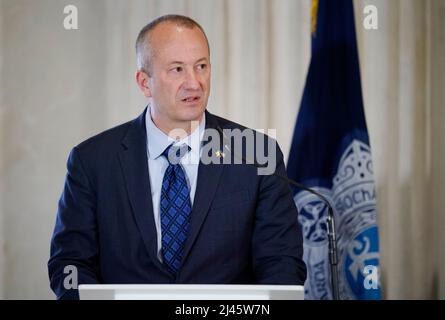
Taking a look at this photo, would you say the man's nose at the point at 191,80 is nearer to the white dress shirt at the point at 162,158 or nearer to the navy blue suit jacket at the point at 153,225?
the white dress shirt at the point at 162,158

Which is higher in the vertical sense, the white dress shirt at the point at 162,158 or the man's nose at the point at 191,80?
the man's nose at the point at 191,80

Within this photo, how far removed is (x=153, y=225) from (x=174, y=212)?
84 mm

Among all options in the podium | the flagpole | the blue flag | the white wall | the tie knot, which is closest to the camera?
the podium

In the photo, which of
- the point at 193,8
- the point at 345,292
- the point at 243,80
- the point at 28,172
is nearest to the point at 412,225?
the point at 345,292

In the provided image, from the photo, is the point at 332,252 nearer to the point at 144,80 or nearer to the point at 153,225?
the point at 153,225

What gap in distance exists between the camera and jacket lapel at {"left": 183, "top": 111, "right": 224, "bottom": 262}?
2.20m

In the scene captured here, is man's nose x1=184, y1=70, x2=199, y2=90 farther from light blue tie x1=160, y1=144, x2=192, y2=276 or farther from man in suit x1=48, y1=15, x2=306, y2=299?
light blue tie x1=160, y1=144, x2=192, y2=276

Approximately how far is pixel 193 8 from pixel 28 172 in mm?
1213

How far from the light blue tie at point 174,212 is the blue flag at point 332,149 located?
41.1 inches

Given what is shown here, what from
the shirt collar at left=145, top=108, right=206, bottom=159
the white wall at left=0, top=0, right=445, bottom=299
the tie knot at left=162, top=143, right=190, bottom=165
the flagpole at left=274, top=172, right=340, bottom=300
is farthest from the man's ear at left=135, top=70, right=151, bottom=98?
the white wall at left=0, top=0, right=445, bottom=299

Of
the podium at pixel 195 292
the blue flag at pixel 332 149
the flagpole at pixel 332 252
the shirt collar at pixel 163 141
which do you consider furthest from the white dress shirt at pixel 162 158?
the blue flag at pixel 332 149

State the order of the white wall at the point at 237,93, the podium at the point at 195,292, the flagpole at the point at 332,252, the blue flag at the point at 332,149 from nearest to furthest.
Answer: the podium at the point at 195,292, the flagpole at the point at 332,252, the blue flag at the point at 332,149, the white wall at the point at 237,93

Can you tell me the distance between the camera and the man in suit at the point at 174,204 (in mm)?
2207

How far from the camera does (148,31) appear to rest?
2.34 metres
